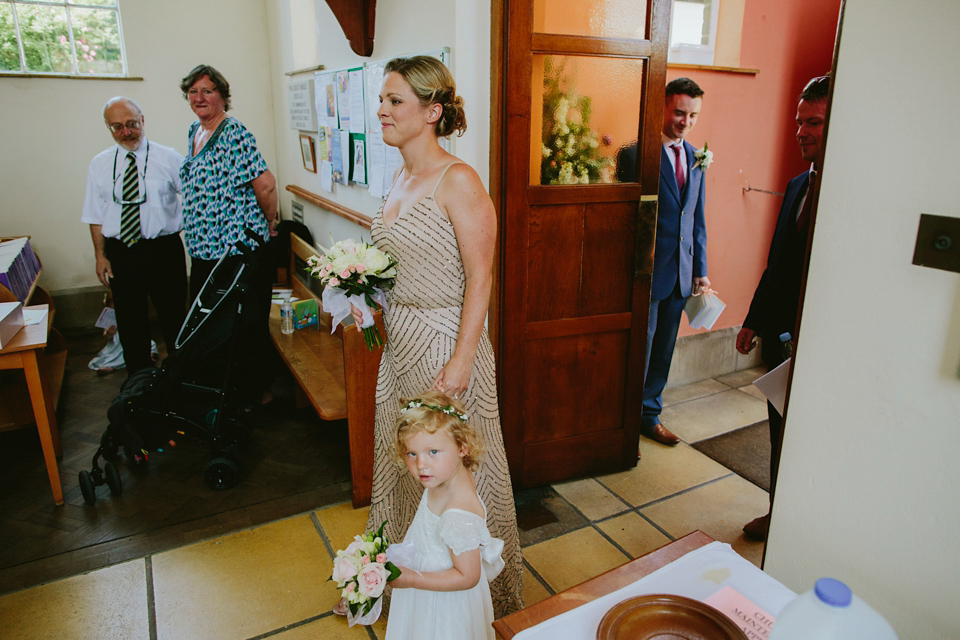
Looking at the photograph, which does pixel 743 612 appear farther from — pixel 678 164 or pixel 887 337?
pixel 678 164

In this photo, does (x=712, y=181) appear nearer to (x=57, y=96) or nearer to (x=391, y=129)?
(x=391, y=129)

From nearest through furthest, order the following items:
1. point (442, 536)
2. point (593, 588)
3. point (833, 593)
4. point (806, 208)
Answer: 1. point (833, 593)
2. point (593, 588)
3. point (442, 536)
4. point (806, 208)

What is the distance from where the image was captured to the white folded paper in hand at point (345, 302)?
6.88 feet

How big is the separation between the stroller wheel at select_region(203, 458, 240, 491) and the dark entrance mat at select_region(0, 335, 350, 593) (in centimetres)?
4

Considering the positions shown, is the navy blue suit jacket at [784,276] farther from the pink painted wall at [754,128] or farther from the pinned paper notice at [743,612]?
the pink painted wall at [754,128]

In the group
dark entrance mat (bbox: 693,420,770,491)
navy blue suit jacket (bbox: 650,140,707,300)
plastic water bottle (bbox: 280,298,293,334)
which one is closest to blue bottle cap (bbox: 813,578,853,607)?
dark entrance mat (bbox: 693,420,770,491)

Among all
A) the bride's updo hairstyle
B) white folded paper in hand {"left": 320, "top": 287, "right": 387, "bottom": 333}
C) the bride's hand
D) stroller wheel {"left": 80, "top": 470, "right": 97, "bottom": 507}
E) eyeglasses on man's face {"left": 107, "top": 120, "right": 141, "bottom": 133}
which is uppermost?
the bride's updo hairstyle

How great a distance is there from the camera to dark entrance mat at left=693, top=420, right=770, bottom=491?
3.30m

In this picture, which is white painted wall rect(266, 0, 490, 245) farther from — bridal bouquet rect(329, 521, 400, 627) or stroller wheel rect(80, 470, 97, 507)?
stroller wheel rect(80, 470, 97, 507)

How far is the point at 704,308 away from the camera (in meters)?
3.53

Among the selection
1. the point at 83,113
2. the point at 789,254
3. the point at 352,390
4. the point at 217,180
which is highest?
the point at 83,113

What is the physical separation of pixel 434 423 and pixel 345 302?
68 centimetres

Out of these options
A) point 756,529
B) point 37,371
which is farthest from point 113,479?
point 756,529

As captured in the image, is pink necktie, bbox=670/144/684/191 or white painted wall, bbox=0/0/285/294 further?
white painted wall, bbox=0/0/285/294
